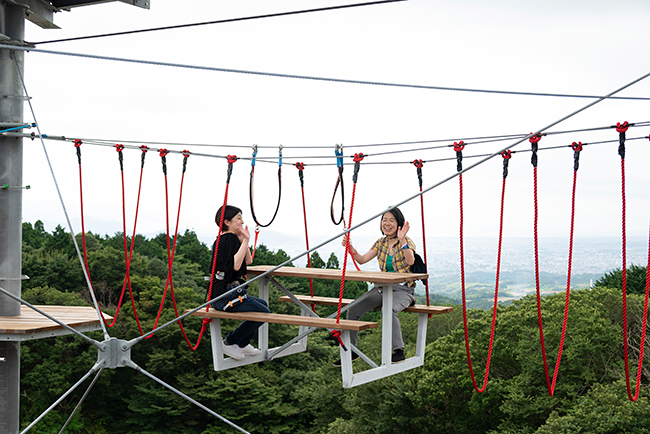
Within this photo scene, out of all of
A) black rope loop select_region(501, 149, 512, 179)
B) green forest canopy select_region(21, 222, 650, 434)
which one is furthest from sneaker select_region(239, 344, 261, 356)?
green forest canopy select_region(21, 222, 650, 434)

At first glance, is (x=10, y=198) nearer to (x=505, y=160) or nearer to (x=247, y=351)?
(x=247, y=351)

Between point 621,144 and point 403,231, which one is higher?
point 621,144

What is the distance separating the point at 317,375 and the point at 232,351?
19.0 metres

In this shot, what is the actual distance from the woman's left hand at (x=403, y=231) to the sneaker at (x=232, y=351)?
5.34 feet

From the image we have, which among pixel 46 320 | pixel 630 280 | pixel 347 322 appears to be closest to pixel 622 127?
pixel 347 322

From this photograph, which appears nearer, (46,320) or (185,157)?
(46,320)

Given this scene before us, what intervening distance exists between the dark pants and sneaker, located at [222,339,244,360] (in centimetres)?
3

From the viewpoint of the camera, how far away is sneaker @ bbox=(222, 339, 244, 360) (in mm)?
5352

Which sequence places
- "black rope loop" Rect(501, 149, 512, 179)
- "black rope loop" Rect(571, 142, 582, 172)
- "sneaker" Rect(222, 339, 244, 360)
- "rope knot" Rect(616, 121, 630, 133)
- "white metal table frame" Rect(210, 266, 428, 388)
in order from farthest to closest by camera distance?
"sneaker" Rect(222, 339, 244, 360) < "black rope loop" Rect(501, 149, 512, 179) < "white metal table frame" Rect(210, 266, 428, 388) < "black rope loop" Rect(571, 142, 582, 172) < "rope knot" Rect(616, 121, 630, 133)

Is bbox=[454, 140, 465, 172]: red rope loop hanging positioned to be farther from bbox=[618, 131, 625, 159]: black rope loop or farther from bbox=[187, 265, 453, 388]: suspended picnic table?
bbox=[618, 131, 625, 159]: black rope loop

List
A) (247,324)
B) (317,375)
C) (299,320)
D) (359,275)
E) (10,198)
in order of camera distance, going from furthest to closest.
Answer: (317,375) → (10,198) → (247,324) → (359,275) → (299,320)

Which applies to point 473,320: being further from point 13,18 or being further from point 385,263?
point 13,18

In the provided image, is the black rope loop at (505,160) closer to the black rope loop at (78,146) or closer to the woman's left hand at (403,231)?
the woman's left hand at (403,231)

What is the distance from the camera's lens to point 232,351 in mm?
5367
